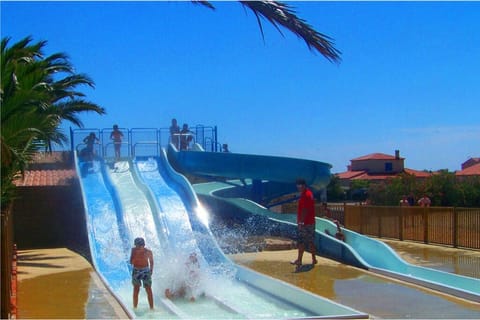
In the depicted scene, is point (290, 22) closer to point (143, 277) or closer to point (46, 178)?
point (143, 277)

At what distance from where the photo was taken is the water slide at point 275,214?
15141 millimetres

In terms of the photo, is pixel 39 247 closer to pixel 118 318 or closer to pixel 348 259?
pixel 348 259

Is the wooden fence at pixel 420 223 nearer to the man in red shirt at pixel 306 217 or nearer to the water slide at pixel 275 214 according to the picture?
the water slide at pixel 275 214

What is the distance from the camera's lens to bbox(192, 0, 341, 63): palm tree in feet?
17.6

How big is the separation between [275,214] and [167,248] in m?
5.52

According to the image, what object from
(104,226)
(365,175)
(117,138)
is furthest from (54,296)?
(365,175)

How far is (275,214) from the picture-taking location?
21875mm

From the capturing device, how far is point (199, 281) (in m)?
12.6

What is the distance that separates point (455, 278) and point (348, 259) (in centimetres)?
329

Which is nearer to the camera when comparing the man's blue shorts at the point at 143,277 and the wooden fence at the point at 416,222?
the man's blue shorts at the point at 143,277

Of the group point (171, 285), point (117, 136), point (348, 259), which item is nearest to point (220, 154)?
point (117, 136)

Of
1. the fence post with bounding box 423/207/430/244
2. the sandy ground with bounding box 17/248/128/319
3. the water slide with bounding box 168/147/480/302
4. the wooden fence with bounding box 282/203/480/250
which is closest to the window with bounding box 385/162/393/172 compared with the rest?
the water slide with bounding box 168/147/480/302

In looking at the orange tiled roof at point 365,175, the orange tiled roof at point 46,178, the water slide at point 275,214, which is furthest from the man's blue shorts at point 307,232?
the orange tiled roof at point 365,175

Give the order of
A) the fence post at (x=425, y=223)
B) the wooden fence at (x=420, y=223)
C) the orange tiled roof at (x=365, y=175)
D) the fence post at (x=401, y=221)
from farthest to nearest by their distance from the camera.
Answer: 1. the orange tiled roof at (x=365, y=175)
2. the fence post at (x=401, y=221)
3. the fence post at (x=425, y=223)
4. the wooden fence at (x=420, y=223)
